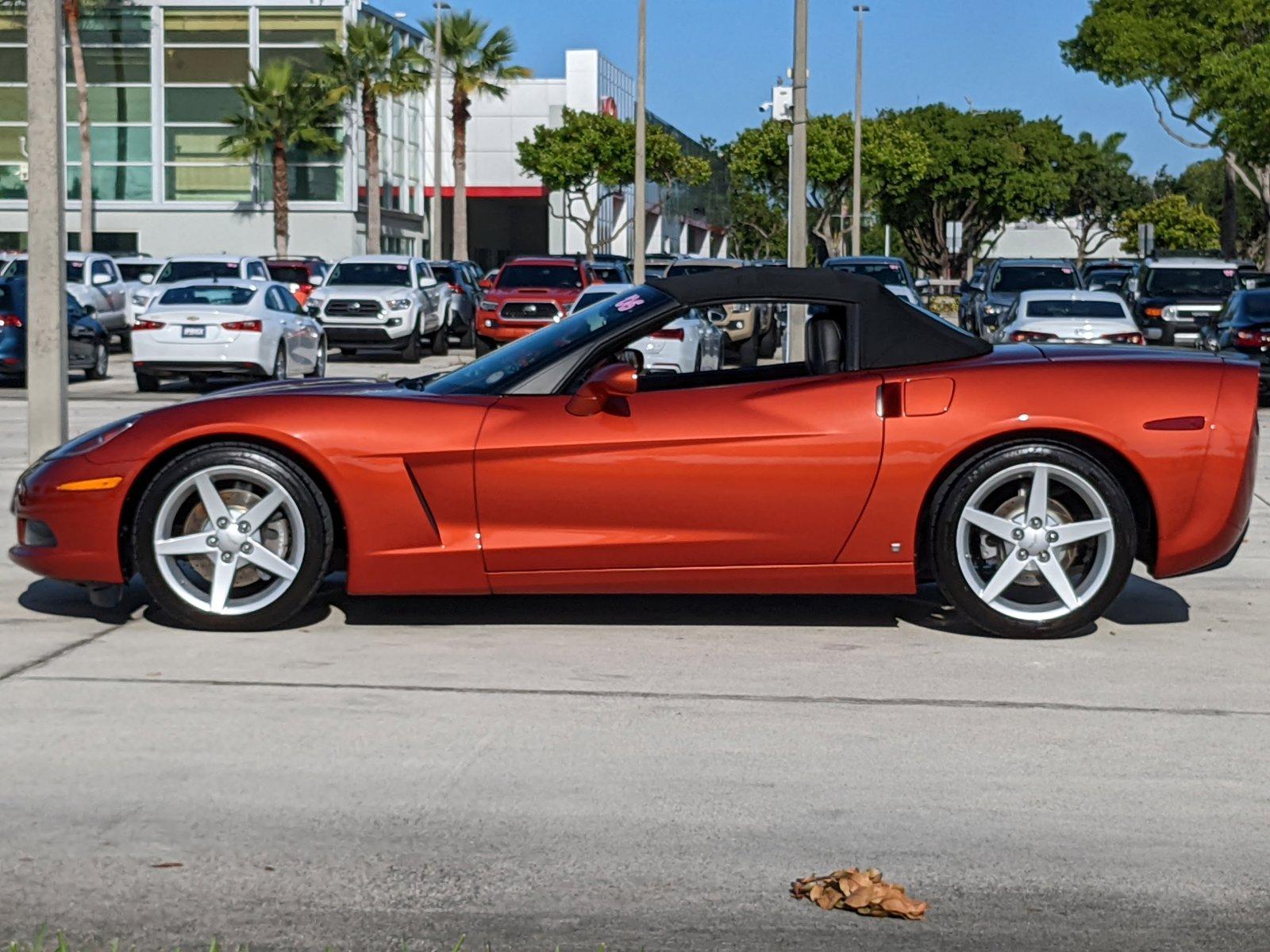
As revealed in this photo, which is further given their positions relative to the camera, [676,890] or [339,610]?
[339,610]

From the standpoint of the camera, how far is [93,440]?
7.41 meters

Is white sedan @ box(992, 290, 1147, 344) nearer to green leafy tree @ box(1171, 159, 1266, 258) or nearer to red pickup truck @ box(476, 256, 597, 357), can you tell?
red pickup truck @ box(476, 256, 597, 357)

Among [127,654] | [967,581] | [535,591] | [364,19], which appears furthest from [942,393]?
[364,19]

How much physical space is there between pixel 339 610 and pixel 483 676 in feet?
4.83

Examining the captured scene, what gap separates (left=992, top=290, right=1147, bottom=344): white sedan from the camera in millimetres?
23688

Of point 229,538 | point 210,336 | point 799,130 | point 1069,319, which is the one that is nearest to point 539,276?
point 799,130

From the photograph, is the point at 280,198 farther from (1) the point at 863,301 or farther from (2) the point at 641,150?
(1) the point at 863,301

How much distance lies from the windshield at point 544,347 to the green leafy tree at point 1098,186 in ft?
263

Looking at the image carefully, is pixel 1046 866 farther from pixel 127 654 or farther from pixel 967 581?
pixel 127 654

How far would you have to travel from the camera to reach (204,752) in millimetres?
5559

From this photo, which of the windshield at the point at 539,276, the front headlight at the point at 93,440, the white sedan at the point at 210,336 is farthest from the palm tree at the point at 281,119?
the front headlight at the point at 93,440

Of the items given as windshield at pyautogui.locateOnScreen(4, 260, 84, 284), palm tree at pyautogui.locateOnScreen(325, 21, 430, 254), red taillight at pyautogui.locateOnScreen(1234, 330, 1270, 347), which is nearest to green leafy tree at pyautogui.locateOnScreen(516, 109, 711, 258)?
palm tree at pyautogui.locateOnScreen(325, 21, 430, 254)

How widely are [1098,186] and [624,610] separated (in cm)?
8614

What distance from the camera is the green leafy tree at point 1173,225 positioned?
348ft
